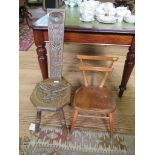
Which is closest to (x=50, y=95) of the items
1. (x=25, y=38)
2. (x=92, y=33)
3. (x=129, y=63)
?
(x=92, y=33)

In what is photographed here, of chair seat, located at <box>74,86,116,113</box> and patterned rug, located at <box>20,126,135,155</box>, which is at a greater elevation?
chair seat, located at <box>74,86,116,113</box>

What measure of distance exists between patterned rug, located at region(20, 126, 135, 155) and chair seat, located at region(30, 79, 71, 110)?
0.33m

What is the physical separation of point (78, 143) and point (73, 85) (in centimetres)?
99

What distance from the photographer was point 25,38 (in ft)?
14.2

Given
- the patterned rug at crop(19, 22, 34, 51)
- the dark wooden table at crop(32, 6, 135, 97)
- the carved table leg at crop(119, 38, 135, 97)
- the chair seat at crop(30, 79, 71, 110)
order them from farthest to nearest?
the patterned rug at crop(19, 22, 34, 51), the carved table leg at crop(119, 38, 135, 97), the dark wooden table at crop(32, 6, 135, 97), the chair seat at crop(30, 79, 71, 110)

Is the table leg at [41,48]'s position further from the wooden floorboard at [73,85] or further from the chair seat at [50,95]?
the wooden floorboard at [73,85]

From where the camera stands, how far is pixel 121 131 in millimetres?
1947

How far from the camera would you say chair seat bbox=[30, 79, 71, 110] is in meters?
1.66

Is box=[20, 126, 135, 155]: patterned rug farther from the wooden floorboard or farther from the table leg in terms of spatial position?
the table leg

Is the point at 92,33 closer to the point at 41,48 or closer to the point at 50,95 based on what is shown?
the point at 41,48

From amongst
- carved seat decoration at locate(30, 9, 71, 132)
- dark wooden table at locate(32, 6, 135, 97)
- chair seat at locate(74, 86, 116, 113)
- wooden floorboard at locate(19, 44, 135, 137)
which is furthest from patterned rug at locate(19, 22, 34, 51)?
chair seat at locate(74, 86, 116, 113)
